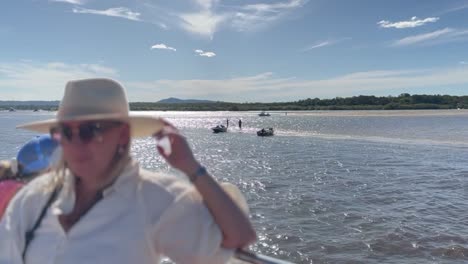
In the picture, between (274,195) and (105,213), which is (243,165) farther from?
(105,213)

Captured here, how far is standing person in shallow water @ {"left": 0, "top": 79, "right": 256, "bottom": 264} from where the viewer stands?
199 cm

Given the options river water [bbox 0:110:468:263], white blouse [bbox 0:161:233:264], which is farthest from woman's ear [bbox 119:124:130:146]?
river water [bbox 0:110:468:263]

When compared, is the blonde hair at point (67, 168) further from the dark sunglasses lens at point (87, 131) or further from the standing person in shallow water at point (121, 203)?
the dark sunglasses lens at point (87, 131)

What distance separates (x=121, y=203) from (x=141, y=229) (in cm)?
15

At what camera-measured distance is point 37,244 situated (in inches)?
87.4

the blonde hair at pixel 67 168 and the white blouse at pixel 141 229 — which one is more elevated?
the blonde hair at pixel 67 168

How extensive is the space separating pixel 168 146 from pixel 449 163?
96.2 feet

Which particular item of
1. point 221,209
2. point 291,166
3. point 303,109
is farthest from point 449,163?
point 303,109

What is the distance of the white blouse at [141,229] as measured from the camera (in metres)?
2.01

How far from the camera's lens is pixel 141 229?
2.05 metres

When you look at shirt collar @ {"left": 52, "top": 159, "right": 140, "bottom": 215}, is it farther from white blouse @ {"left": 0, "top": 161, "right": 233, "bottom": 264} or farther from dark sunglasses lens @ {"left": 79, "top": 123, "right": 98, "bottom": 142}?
dark sunglasses lens @ {"left": 79, "top": 123, "right": 98, "bottom": 142}

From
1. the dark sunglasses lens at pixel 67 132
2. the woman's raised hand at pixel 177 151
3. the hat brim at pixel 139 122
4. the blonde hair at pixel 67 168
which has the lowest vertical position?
the blonde hair at pixel 67 168

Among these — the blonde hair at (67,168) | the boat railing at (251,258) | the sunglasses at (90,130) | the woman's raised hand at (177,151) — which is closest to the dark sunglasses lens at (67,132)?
the sunglasses at (90,130)

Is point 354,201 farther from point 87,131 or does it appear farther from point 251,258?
point 87,131
